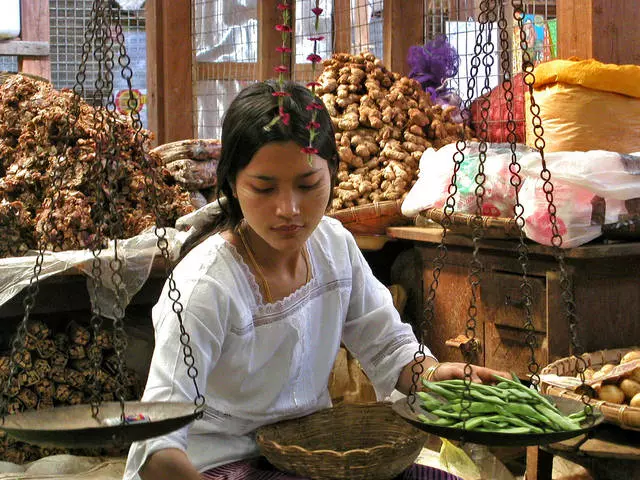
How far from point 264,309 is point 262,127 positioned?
0.48m

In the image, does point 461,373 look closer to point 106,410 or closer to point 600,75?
point 106,410

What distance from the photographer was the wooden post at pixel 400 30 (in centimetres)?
559

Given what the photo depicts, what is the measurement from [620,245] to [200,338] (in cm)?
184

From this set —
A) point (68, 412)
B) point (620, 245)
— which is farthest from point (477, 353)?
point (68, 412)

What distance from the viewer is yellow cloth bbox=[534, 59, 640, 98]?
405cm

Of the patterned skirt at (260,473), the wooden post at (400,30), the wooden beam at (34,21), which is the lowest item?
the patterned skirt at (260,473)

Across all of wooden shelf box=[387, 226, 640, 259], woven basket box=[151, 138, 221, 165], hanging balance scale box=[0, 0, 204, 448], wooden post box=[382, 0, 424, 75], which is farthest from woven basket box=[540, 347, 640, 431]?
wooden post box=[382, 0, 424, 75]

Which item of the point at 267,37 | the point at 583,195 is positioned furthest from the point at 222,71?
the point at 583,195

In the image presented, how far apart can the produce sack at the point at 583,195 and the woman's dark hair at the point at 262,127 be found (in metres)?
1.30

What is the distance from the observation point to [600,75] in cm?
405

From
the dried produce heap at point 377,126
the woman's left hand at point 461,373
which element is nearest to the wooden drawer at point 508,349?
the dried produce heap at point 377,126

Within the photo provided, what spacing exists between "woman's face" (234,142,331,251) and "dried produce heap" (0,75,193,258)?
5.29 feet

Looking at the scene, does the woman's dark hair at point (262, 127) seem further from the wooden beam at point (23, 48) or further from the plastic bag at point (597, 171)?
the wooden beam at point (23, 48)

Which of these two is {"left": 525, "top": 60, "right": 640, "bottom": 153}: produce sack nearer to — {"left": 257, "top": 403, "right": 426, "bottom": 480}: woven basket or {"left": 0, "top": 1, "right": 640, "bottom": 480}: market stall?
{"left": 0, "top": 1, "right": 640, "bottom": 480}: market stall
